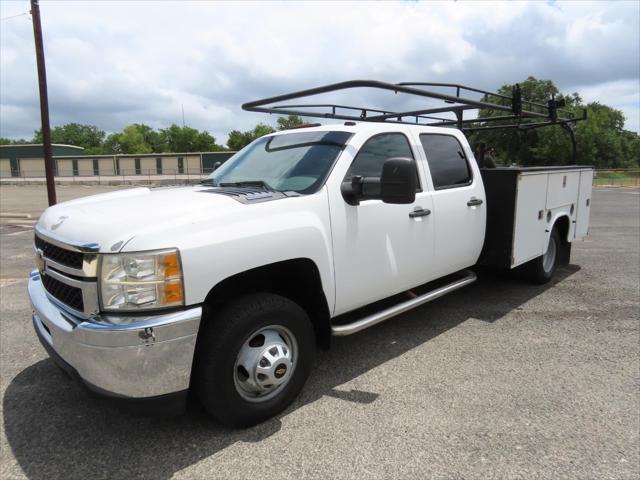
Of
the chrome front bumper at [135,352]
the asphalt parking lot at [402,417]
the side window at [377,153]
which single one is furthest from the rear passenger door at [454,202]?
the chrome front bumper at [135,352]

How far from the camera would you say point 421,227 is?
12.6 ft

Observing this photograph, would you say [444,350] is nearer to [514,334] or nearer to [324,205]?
[514,334]

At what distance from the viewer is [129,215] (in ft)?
8.46

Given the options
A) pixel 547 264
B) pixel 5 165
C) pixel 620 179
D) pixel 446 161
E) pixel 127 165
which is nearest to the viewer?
pixel 446 161

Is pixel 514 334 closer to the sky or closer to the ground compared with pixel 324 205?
closer to the ground

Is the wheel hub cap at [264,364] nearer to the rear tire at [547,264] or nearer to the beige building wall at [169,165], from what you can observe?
the rear tire at [547,264]

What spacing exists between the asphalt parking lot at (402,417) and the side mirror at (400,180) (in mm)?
1434

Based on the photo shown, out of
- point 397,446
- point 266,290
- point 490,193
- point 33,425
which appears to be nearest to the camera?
point 397,446

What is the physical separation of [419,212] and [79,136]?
468 ft

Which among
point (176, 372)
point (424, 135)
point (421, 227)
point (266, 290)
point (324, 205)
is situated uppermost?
point (424, 135)

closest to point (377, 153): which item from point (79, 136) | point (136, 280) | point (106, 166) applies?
point (136, 280)

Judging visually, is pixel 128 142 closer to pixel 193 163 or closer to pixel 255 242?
pixel 193 163

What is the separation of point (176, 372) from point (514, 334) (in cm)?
327

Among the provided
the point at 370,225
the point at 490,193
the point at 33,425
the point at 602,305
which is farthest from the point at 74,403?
the point at 602,305
